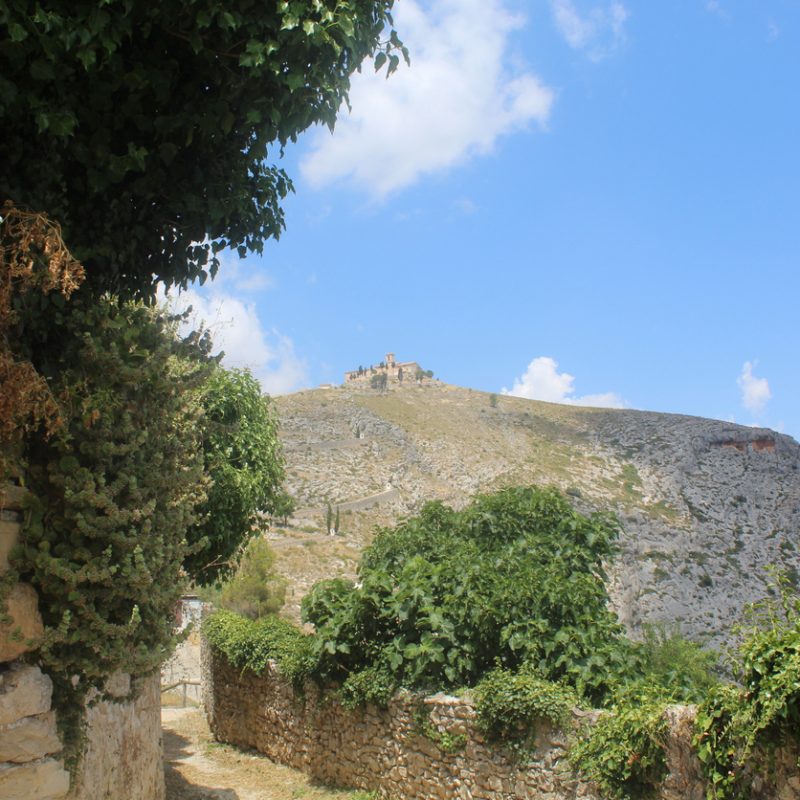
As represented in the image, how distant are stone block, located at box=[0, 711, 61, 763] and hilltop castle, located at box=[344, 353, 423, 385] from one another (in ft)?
258

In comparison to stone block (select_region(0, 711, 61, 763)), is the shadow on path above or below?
below

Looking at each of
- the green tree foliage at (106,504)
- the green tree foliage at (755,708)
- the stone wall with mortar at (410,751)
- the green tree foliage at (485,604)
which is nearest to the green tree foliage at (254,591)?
the stone wall with mortar at (410,751)

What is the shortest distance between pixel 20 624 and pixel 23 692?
1.13 feet

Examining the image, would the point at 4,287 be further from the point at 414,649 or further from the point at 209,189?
the point at 414,649

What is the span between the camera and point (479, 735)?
8.62 m

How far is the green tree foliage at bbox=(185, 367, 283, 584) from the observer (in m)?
11.5

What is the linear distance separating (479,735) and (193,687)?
19769 millimetres

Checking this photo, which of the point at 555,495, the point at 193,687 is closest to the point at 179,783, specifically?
the point at 555,495

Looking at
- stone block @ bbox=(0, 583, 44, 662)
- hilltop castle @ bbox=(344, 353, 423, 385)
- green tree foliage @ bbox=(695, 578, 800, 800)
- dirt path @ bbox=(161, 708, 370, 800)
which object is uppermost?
hilltop castle @ bbox=(344, 353, 423, 385)

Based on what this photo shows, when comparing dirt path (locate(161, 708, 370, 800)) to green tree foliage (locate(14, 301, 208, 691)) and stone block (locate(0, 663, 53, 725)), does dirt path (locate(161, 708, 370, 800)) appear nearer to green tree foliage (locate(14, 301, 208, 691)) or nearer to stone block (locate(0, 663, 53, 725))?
green tree foliage (locate(14, 301, 208, 691))

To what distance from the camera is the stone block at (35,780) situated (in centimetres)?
379

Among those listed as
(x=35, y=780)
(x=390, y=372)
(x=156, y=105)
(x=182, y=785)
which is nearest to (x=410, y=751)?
(x=182, y=785)

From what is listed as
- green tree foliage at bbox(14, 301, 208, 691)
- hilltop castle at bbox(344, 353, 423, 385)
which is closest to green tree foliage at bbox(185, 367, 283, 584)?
green tree foliage at bbox(14, 301, 208, 691)

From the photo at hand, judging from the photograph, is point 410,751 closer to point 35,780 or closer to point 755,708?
point 755,708
